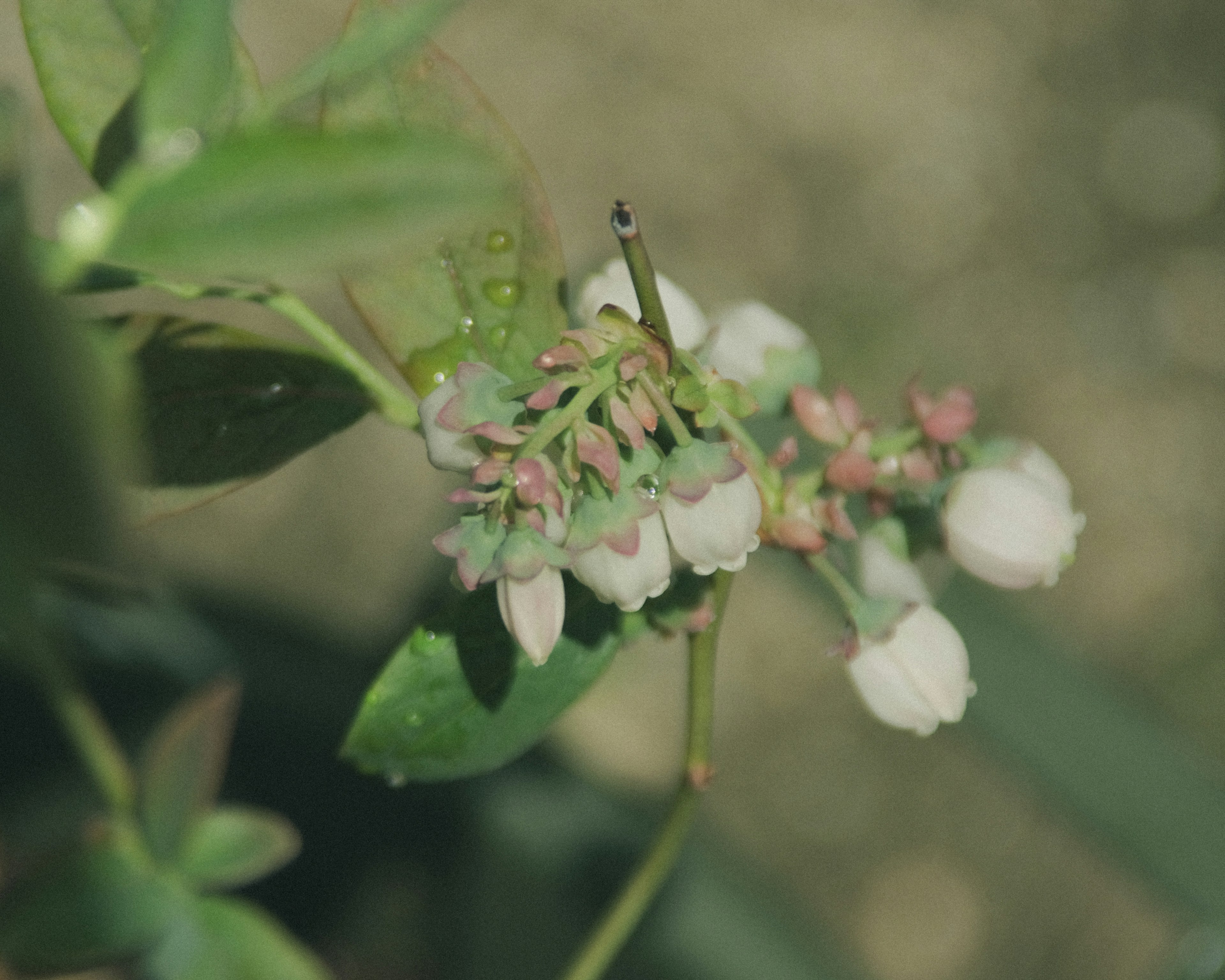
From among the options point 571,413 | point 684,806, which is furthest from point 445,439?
point 684,806

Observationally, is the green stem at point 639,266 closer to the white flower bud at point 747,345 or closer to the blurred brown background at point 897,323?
the white flower bud at point 747,345

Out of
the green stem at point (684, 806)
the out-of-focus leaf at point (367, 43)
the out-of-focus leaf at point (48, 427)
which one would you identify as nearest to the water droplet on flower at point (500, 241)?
the out-of-focus leaf at point (367, 43)

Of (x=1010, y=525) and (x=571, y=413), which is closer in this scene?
(x=571, y=413)

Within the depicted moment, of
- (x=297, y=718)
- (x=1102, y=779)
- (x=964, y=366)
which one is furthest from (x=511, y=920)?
(x=964, y=366)

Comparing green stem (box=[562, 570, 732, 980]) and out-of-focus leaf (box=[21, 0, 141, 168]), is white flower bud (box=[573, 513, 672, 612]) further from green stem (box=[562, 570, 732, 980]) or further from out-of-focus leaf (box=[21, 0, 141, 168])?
out-of-focus leaf (box=[21, 0, 141, 168])

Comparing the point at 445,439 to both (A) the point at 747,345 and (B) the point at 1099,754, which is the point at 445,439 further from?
(B) the point at 1099,754

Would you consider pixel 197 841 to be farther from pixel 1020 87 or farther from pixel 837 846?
pixel 1020 87

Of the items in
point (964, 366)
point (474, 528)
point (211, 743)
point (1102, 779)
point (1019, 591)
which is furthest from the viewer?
point (964, 366)
